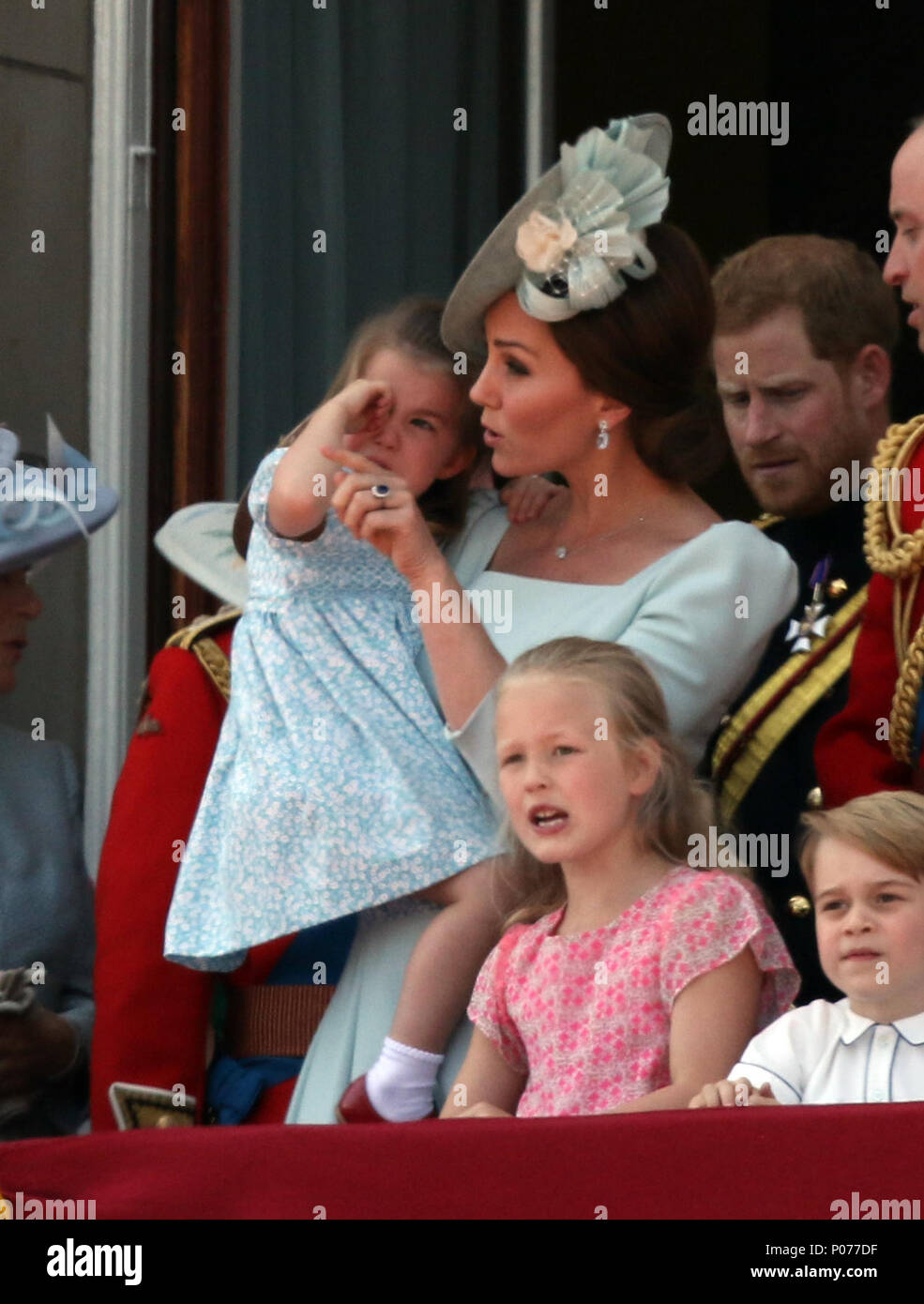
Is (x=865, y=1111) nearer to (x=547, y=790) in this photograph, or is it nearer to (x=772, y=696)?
(x=547, y=790)

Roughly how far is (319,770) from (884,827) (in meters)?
0.71

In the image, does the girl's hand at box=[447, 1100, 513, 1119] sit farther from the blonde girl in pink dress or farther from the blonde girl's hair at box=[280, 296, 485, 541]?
the blonde girl's hair at box=[280, 296, 485, 541]

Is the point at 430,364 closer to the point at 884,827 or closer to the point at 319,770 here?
the point at 319,770

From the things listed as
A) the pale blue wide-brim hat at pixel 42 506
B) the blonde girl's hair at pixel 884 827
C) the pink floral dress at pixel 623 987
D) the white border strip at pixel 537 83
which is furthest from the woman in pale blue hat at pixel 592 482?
the white border strip at pixel 537 83

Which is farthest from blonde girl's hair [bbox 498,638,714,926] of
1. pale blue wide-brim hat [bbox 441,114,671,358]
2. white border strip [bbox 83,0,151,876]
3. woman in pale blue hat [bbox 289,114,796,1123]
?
white border strip [bbox 83,0,151,876]

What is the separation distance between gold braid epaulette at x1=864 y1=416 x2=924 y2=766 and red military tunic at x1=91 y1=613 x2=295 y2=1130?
81 centimetres

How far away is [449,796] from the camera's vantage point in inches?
111

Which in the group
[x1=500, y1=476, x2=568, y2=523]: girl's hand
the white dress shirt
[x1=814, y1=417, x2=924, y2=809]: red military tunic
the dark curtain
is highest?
the dark curtain

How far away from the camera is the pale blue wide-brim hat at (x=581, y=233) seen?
2.78 meters

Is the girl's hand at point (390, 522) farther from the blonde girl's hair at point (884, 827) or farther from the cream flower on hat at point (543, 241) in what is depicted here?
the blonde girl's hair at point (884, 827)

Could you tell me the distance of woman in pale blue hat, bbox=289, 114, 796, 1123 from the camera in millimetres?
2764

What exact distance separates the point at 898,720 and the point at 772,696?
0.25m

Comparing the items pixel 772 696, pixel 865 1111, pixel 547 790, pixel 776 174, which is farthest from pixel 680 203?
pixel 865 1111

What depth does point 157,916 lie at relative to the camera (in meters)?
3.02
